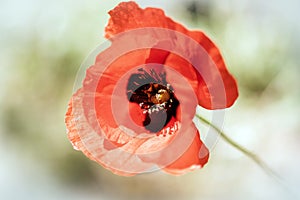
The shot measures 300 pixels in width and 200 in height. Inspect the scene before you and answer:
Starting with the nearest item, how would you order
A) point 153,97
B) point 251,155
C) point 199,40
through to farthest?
point 199,40
point 153,97
point 251,155

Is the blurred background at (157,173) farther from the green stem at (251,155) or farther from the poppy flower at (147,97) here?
the poppy flower at (147,97)

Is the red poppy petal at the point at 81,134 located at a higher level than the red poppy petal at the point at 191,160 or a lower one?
higher

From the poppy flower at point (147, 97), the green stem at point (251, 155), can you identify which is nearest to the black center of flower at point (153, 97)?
the poppy flower at point (147, 97)

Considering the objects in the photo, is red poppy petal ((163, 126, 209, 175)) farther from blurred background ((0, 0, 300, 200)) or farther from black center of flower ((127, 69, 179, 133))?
blurred background ((0, 0, 300, 200))

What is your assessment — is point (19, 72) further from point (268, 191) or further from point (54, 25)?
point (268, 191)

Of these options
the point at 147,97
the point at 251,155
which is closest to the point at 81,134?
the point at 147,97

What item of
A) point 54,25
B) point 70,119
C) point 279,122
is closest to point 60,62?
point 54,25

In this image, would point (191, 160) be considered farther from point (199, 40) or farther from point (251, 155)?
point (251, 155)

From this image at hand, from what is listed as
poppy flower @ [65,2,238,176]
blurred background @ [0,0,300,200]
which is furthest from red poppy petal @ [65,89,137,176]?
blurred background @ [0,0,300,200]
